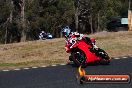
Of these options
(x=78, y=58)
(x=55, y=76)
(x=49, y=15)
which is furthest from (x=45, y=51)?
(x=49, y=15)

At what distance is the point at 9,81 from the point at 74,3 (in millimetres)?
43070

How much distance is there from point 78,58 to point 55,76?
2.39m

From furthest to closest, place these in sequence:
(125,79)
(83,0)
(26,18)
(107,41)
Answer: (83,0) → (26,18) → (107,41) → (125,79)

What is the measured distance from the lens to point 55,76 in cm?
1312

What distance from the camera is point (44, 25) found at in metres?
51.1

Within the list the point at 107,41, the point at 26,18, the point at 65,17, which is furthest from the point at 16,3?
the point at 107,41

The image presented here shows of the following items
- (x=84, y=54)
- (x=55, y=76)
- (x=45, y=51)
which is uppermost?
(x=84, y=54)

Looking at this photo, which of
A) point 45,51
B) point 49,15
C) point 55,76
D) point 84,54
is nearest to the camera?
point 55,76

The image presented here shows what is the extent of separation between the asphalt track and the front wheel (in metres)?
0.25

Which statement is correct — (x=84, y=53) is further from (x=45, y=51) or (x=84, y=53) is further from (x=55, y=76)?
(x=45, y=51)

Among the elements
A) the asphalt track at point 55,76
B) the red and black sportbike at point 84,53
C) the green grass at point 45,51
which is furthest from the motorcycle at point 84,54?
the green grass at point 45,51

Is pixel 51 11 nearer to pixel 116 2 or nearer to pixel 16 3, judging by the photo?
pixel 16 3

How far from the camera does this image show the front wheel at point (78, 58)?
1503 centimetres

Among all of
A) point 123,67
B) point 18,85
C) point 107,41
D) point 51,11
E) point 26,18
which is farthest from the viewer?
point 51,11
